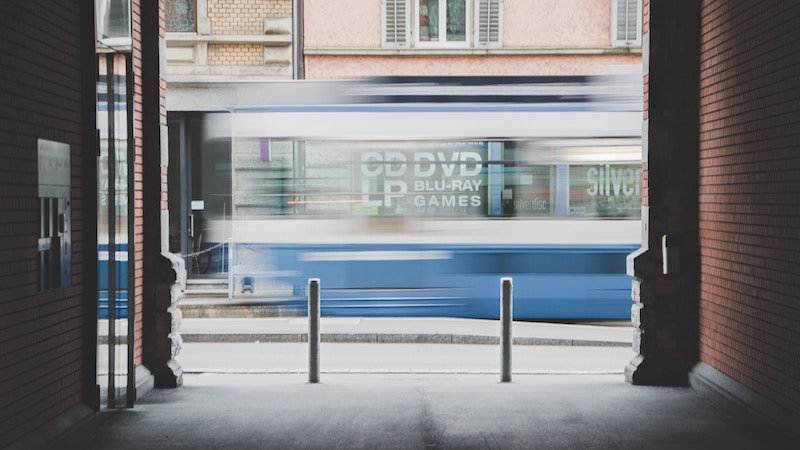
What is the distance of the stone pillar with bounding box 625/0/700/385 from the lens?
Result: 7.99m

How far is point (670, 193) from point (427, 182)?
553cm

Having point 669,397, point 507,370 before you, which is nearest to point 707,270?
point 669,397

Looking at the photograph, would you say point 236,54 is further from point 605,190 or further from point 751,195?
Result: point 751,195

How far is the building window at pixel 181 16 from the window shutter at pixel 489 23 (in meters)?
5.83

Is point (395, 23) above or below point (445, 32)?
above

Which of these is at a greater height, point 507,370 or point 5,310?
point 5,310

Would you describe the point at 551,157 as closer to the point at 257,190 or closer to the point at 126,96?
the point at 257,190

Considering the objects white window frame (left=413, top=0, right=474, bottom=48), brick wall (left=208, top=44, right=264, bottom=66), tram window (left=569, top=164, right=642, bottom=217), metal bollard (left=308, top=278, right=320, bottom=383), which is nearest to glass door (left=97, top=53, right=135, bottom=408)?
metal bollard (left=308, top=278, right=320, bottom=383)

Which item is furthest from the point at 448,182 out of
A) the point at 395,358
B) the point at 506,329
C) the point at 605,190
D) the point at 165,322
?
the point at 165,322

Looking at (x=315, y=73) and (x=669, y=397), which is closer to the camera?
(x=669, y=397)

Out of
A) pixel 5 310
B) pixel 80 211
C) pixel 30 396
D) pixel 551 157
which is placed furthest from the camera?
pixel 551 157

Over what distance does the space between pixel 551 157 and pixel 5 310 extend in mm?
9118

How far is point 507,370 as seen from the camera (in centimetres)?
880

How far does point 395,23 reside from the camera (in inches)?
772
